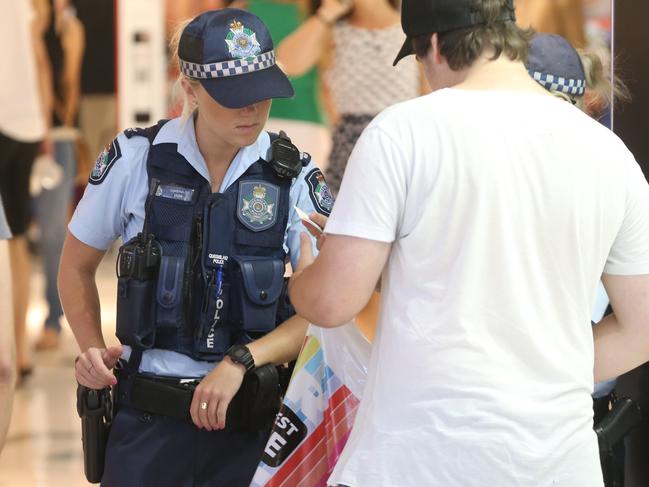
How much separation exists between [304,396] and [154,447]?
35 cm

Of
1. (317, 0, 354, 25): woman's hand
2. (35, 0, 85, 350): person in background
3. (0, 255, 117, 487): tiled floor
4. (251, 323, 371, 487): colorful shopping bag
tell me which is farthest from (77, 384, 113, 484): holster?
(35, 0, 85, 350): person in background

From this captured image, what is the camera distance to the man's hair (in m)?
1.68

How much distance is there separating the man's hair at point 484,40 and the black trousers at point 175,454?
89 centimetres

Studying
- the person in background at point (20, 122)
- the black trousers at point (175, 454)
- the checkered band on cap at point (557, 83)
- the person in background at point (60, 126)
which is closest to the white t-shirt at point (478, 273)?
the black trousers at point (175, 454)

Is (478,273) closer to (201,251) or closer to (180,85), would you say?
(201,251)

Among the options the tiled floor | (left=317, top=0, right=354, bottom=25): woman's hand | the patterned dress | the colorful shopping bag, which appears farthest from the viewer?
(left=317, top=0, right=354, bottom=25): woman's hand

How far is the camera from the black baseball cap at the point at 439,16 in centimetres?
A: 167

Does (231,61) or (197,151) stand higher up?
(231,61)

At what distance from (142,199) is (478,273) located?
815mm

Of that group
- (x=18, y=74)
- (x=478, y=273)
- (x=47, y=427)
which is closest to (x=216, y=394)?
(x=478, y=273)

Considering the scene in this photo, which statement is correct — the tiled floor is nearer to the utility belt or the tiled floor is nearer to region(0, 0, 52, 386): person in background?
region(0, 0, 52, 386): person in background

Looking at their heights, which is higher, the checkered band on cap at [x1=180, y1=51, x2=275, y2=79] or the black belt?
the checkered band on cap at [x1=180, y1=51, x2=275, y2=79]

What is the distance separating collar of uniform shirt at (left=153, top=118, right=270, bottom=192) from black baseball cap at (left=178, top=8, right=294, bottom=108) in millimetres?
106

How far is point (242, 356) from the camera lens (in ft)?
6.93
